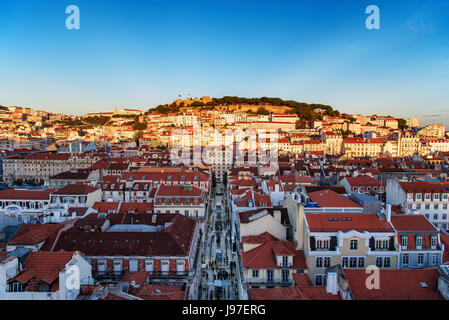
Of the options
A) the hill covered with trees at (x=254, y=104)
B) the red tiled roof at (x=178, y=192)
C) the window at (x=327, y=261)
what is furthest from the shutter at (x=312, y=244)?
the hill covered with trees at (x=254, y=104)

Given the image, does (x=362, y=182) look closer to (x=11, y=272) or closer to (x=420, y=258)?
(x=420, y=258)

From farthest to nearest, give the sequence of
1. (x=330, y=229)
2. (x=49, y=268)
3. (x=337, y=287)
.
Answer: (x=330, y=229) < (x=49, y=268) < (x=337, y=287)

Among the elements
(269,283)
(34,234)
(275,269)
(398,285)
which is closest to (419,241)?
(398,285)

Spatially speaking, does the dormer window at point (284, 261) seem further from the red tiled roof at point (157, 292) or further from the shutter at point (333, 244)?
the red tiled roof at point (157, 292)
